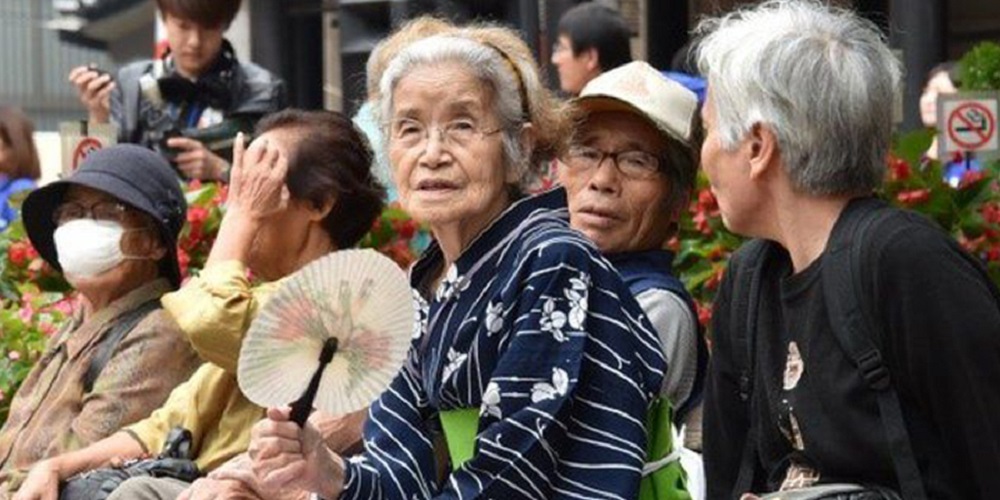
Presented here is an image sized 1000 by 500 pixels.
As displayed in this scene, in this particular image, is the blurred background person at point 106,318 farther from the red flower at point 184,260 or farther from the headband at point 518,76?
the headband at point 518,76

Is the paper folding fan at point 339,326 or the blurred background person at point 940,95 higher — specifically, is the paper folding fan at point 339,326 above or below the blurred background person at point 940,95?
above

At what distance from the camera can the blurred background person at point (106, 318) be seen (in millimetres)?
6695

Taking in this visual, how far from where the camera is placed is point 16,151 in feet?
39.6

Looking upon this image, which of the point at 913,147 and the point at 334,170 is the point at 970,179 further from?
the point at 334,170

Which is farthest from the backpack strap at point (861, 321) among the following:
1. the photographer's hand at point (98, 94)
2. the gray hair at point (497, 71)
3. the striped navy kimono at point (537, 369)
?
the photographer's hand at point (98, 94)

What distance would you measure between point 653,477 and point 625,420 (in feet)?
0.93

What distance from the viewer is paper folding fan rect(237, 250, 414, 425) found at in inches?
186

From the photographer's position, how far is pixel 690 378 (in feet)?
18.7

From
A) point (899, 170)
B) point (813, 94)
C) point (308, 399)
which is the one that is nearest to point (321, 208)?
point (899, 170)

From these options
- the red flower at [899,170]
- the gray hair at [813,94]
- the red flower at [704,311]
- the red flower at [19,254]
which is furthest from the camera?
the red flower at [19,254]

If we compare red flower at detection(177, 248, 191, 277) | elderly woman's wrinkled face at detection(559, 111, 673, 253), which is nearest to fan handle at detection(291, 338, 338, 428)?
elderly woman's wrinkled face at detection(559, 111, 673, 253)

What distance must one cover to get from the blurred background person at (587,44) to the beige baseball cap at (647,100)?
140 inches

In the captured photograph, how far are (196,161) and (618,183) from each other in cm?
317

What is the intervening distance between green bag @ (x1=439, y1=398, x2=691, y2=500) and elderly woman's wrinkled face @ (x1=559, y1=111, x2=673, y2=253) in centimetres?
86
